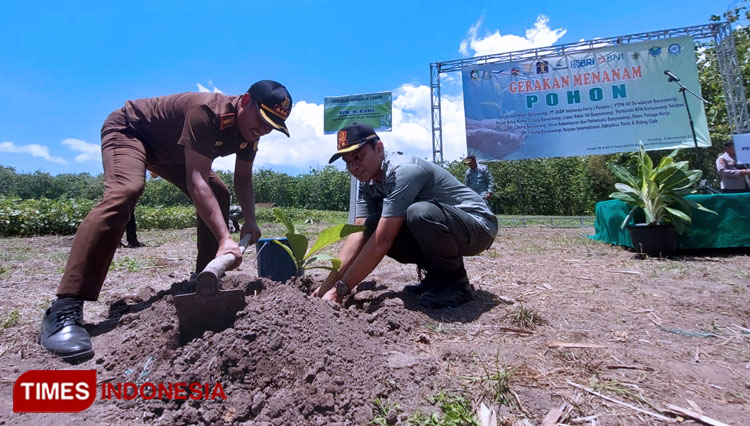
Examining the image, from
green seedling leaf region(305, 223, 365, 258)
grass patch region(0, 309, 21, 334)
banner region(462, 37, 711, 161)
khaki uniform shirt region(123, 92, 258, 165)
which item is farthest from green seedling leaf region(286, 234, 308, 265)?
banner region(462, 37, 711, 161)

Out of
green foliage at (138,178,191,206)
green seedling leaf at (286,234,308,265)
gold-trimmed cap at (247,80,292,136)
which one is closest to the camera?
gold-trimmed cap at (247,80,292,136)

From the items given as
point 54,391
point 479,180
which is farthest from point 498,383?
point 479,180

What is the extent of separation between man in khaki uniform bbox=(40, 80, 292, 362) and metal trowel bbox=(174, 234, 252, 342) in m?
0.15

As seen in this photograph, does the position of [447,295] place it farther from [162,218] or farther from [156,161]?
[162,218]

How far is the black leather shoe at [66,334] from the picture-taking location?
163cm

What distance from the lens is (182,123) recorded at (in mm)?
2162

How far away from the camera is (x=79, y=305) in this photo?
1796 millimetres

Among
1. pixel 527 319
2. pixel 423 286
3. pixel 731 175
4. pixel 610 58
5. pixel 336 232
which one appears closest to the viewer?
pixel 527 319

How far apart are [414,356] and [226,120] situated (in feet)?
5.09

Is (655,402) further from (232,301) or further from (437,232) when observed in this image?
(232,301)

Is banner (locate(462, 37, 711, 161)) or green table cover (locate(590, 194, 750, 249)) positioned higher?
banner (locate(462, 37, 711, 161))

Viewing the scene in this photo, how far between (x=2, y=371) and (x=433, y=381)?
1716 mm

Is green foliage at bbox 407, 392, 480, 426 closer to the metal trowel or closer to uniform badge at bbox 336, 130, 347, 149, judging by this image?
the metal trowel

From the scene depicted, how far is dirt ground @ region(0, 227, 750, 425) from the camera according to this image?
1240 mm
